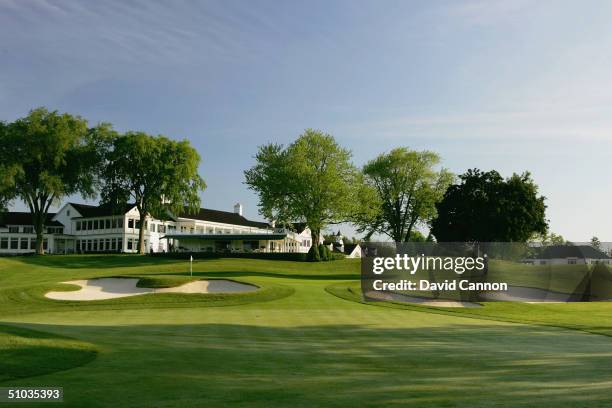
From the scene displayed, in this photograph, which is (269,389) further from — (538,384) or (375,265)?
(375,265)

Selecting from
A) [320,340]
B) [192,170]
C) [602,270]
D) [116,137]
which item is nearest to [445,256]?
[602,270]

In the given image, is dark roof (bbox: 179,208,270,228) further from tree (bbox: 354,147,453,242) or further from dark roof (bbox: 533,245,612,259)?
dark roof (bbox: 533,245,612,259)

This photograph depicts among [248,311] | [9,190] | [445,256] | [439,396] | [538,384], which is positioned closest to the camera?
[439,396]

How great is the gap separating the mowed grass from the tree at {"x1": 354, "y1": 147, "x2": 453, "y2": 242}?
6066 cm

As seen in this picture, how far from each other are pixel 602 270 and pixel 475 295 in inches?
507

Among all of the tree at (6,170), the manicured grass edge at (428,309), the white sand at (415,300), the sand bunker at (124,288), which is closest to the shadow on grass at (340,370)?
the manicured grass edge at (428,309)

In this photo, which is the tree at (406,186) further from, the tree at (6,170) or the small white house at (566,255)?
the tree at (6,170)

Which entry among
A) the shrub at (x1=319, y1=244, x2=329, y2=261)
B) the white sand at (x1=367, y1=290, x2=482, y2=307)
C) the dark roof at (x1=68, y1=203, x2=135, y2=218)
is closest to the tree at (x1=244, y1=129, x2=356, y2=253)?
the shrub at (x1=319, y1=244, x2=329, y2=261)

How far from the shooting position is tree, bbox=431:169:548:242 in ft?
176

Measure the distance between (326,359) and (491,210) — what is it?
44.1m

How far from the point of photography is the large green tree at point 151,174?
79125 millimetres

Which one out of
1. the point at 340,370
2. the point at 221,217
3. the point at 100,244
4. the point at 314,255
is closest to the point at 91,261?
the point at 100,244

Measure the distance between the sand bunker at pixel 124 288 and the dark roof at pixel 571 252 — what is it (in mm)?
29063

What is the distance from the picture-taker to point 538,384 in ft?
35.3
